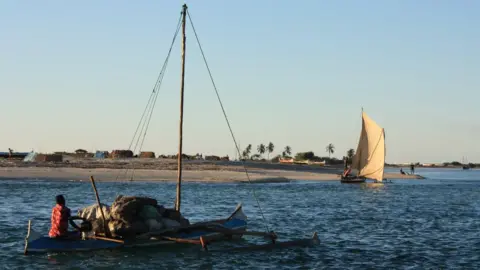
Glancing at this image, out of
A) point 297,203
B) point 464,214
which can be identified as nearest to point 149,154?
point 297,203

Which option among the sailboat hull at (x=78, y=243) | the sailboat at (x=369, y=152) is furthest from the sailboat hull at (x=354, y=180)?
the sailboat hull at (x=78, y=243)

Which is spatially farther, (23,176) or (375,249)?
(23,176)

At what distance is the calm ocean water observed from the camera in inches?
1036

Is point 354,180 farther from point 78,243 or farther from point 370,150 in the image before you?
point 78,243

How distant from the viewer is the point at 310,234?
36031 millimetres

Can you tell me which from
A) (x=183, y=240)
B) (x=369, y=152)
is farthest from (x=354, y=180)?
(x=183, y=240)

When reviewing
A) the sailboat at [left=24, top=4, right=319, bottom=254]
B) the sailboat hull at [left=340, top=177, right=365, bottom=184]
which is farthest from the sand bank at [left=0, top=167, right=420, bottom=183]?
the sailboat at [left=24, top=4, right=319, bottom=254]

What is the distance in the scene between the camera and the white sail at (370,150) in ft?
335

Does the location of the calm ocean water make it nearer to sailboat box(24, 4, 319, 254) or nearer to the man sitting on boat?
sailboat box(24, 4, 319, 254)

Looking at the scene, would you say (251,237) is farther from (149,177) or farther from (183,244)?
(149,177)

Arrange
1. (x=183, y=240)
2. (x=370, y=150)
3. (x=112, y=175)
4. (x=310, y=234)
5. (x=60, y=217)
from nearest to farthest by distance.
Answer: (x=60, y=217), (x=183, y=240), (x=310, y=234), (x=112, y=175), (x=370, y=150)

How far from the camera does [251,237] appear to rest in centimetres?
3362

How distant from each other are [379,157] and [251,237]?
72.3 meters

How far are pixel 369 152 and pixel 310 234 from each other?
69.1 meters
